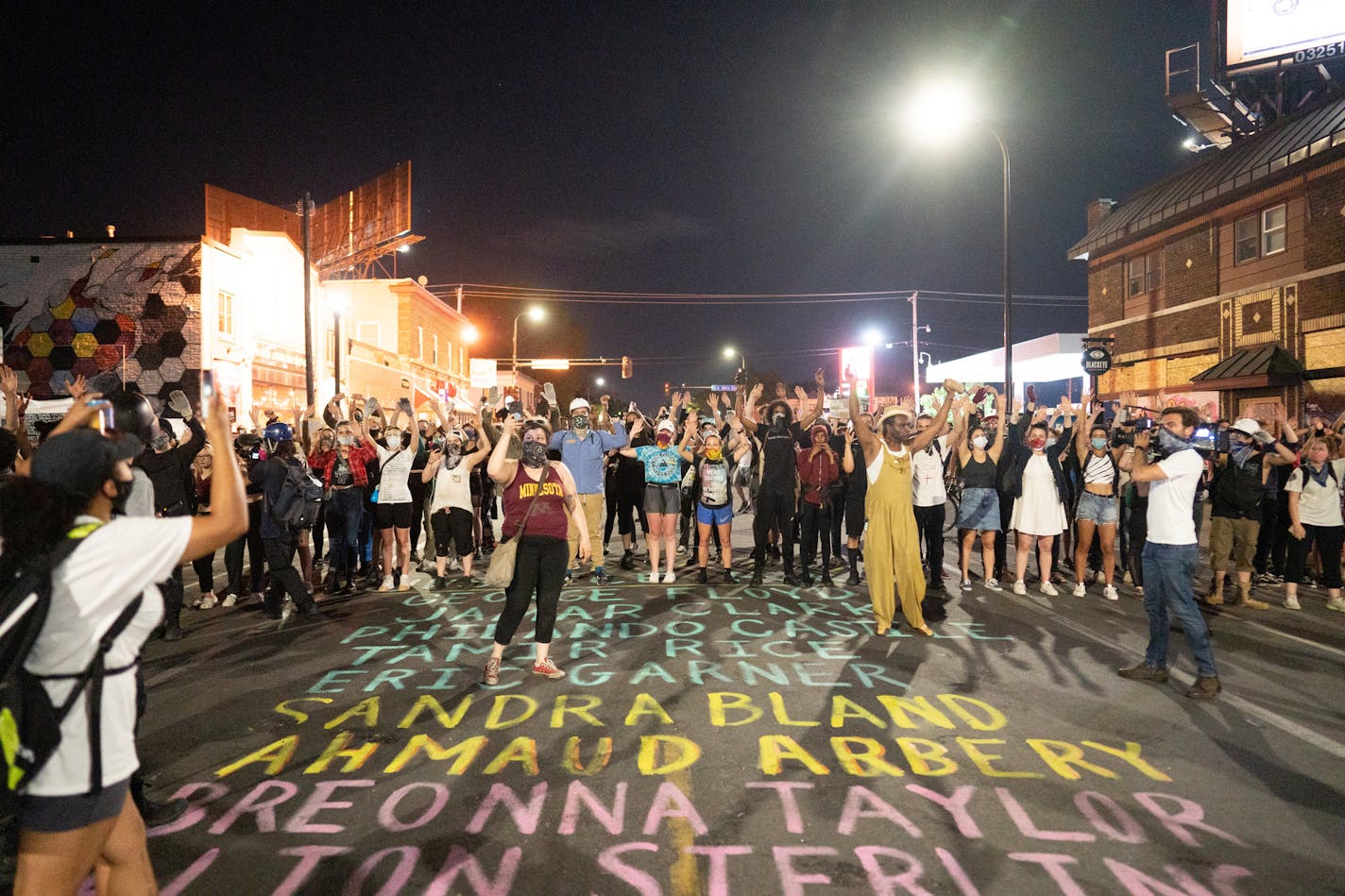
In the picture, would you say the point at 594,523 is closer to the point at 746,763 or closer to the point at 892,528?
the point at 892,528

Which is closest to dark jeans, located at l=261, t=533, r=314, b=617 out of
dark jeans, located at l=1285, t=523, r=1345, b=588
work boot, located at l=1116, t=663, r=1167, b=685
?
work boot, located at l=1116, t=663, r=1167, b=685

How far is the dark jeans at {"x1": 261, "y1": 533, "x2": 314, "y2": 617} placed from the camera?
7848 millimetres

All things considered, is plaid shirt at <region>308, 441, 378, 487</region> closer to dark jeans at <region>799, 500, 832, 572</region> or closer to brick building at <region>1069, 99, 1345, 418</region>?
dark jeans at <region>799, 500, 832, 572</region>

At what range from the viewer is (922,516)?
30.3 feet

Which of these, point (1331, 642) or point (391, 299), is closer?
point (1331, 642)

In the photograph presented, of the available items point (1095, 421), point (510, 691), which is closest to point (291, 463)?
point (510, 691)

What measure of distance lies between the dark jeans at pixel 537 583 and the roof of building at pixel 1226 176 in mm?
21161

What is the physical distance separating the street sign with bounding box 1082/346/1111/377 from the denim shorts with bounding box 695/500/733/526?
9.32 m

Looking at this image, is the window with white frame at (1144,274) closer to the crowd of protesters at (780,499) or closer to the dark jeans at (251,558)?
the crowd of protesters at (780,499)

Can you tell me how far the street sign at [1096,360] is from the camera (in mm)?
15609

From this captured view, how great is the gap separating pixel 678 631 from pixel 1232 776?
165 inches

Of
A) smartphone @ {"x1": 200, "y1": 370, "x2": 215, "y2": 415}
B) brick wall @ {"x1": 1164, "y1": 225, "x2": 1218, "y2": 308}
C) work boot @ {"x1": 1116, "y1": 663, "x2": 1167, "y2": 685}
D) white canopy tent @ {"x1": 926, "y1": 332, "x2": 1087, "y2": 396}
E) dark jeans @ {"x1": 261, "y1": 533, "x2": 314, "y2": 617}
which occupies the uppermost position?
brick wall @ {"x1": 1164, "y1": 225, "x2": 1218, "y2": 308}

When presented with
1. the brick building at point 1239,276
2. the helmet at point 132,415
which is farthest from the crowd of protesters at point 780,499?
the brick building at point 1239,276

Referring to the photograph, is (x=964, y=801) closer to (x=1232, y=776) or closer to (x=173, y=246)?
(x=1232, y=776)
